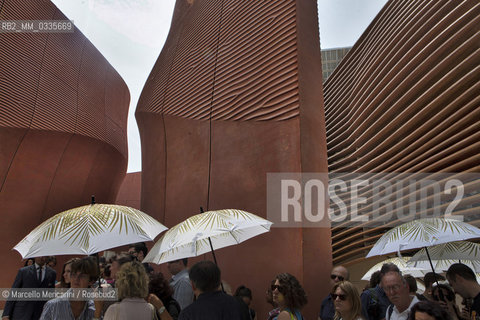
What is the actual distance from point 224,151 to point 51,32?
28.1ft

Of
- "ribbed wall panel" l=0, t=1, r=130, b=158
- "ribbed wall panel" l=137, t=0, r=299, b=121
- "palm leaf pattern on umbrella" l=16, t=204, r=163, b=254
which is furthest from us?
"ribbed wall panel" l=0, t=1, r=130, b=158

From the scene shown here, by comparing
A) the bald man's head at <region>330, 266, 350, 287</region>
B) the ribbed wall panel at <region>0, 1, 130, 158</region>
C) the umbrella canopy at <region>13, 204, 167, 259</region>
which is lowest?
the bald man's head at <region>330, 266, 350, 287</region>

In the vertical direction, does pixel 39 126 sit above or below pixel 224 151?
above

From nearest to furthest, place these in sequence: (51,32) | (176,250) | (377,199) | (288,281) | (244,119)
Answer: (288,281) < (176,250) < (244,119) < (377,199) < (51,32)

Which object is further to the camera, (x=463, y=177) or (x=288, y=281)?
(x=463, y=177)

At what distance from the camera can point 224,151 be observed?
6.57 m

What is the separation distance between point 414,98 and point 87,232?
26.5 ft

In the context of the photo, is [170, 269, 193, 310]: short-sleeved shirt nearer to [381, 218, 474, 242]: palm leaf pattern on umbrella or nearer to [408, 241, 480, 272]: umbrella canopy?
[381, 218, 474, 242]: palm leaf pattern on umbrella

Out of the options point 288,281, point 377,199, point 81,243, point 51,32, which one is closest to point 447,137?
point 377,199

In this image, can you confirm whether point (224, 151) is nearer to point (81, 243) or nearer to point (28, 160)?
point (81, 243)

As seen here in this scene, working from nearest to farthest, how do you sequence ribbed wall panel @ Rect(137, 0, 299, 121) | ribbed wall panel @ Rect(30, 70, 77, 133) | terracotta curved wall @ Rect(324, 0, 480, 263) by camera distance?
ribbed wall panel @ Rect(137, 0, 299, 121), terracotta curved wall @ Rect(324, 0, 480, 263), ribbed wall panel @ Rect(30, 70, 77, 133)

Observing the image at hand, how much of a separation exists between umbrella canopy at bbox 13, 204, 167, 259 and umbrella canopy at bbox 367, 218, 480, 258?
7.33 ft

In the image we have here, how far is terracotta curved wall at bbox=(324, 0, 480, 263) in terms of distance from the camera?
683cm

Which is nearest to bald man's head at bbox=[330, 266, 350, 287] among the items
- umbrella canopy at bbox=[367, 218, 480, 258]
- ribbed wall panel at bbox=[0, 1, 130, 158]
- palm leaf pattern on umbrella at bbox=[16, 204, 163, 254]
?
umbrella canopy at bbox=[367, 218, 480, 258]
